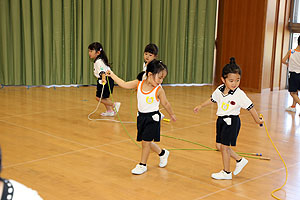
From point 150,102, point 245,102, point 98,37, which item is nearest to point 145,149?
point 150,102

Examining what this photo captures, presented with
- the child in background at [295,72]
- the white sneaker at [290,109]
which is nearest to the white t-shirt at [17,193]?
the child in background at [295,72]

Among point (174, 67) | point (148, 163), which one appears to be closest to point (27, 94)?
point (174, 67)

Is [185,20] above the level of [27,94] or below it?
above

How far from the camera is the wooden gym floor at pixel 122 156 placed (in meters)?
3.00

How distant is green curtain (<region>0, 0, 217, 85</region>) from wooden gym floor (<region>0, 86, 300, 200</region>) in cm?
149

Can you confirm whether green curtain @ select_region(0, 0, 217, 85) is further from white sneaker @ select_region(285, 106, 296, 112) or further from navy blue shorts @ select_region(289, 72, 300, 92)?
navy blue shorts @ select_region(289, 72, 300, 92)

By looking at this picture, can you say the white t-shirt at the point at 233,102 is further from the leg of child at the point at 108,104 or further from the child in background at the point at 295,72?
the child in background at the point at 295,72

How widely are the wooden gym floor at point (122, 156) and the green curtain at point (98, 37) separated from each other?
4.89 ft

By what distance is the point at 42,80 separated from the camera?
25.9 feet

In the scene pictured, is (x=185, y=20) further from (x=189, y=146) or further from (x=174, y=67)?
(x=189, y=146)

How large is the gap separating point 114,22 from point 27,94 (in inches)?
94.1

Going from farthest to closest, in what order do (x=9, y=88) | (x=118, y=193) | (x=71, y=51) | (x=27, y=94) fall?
(x=71, y=51) → (x=9, y=88) → (x=27, y=94) → (x=118, y=193)

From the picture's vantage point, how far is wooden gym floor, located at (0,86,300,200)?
3002 mm

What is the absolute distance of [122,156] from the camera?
379cm
